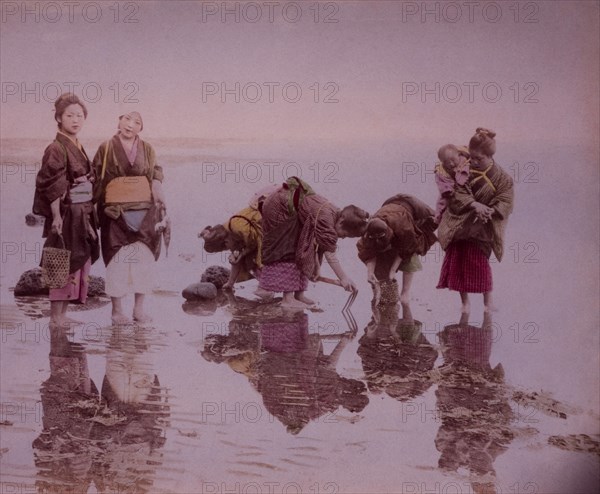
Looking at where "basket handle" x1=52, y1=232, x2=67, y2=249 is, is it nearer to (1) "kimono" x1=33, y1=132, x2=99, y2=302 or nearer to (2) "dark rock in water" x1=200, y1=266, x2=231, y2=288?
(1) "kimono" x1=33, y1=132, x2=99, y2=302

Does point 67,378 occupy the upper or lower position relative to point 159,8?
lower

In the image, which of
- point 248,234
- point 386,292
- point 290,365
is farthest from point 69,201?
point 386,292

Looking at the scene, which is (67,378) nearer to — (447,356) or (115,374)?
(115,374)

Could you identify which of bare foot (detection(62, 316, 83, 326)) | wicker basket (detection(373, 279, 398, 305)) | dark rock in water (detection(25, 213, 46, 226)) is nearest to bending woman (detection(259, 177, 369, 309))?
wicker basket (detection(373, 279, 398, 305))

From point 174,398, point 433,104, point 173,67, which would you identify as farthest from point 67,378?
point 433,104

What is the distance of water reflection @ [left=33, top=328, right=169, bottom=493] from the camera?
10.7 ft

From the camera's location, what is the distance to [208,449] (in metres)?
3.32

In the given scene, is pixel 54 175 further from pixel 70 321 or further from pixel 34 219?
pixel 70 321

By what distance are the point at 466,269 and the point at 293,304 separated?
75 cm

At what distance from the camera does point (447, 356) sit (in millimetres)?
3367

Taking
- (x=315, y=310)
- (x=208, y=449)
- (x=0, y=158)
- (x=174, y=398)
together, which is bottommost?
(x=208, y=449)

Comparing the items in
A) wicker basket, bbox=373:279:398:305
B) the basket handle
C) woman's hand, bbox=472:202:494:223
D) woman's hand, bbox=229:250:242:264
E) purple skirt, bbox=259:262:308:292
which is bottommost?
wicker basket, bbox=373:279:398:305

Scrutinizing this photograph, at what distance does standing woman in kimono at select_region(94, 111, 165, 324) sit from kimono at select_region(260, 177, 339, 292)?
475mm

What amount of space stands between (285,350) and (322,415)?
0.31 m
